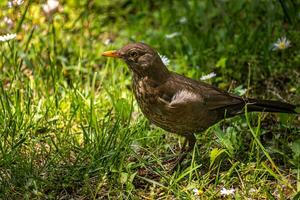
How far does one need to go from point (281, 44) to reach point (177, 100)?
64.2 inches

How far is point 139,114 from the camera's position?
5.00 metres

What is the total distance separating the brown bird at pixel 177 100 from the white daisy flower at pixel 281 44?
113 cm

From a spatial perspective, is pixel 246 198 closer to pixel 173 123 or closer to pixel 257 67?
pixel 173 123

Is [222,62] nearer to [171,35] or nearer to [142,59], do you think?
[171,35]

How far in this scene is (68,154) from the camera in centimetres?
433

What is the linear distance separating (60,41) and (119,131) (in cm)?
196

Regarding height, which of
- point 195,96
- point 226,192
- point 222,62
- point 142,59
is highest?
point 142,59

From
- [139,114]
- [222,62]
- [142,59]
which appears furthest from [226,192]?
[222,62]

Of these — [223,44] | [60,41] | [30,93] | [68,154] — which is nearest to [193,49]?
[223,44]

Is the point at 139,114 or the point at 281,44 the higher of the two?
the point at 281,44

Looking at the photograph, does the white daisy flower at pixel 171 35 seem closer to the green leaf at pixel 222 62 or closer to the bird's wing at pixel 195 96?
the green leaf at pixel 222 62

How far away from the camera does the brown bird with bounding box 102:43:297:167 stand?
166 inches

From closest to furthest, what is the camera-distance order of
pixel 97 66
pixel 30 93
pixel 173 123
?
pixel 173 123, pixel 30 93, pixel 97 66

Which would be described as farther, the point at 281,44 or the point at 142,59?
the point at 281,44
